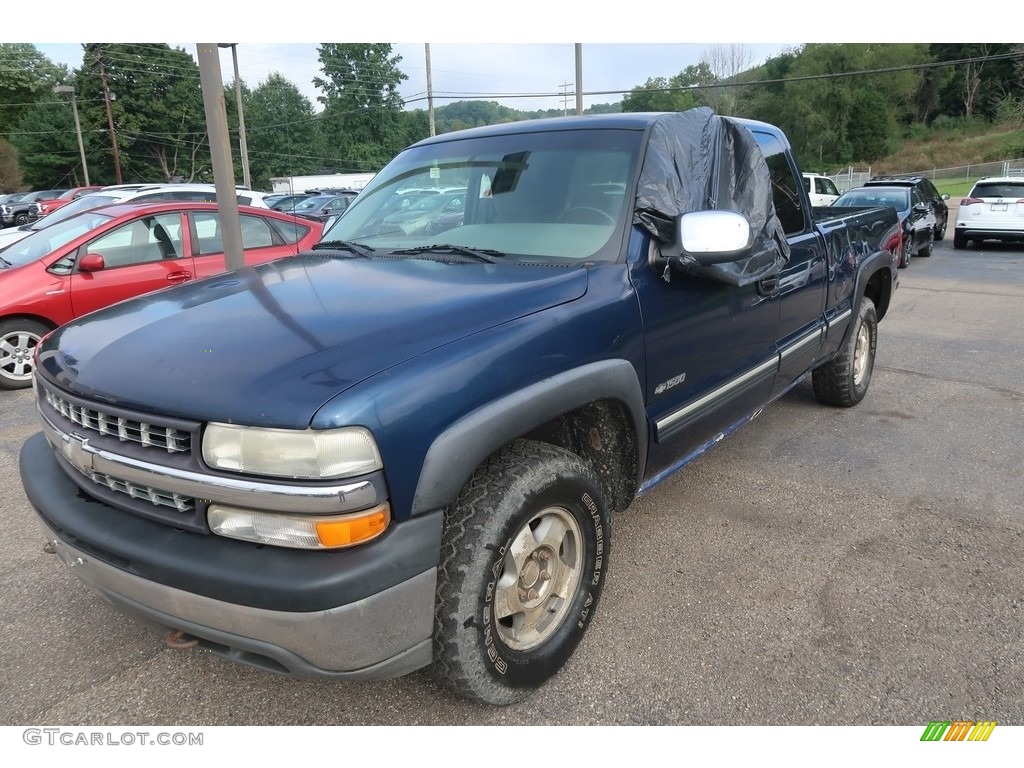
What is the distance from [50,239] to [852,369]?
7.10 m

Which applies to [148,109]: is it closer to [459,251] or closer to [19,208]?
[19,208]

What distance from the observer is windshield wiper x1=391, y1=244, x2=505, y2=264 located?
273 cm

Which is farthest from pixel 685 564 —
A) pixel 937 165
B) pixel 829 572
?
pixel 937 165

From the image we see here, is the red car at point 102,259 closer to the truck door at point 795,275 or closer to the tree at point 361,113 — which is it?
the truck door at point 795,275

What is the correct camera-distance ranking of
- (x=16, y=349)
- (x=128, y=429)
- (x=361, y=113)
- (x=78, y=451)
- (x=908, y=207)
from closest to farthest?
(x=128, y=429)
(x=78, y=451)
(x=16, y=349)
(x=908, y=207)
(x=361, y=113)

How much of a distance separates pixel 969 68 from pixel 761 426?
8395cm

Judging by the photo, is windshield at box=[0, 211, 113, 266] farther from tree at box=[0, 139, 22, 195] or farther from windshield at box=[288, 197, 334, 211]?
tree at box=[0, 139, 22, 195]

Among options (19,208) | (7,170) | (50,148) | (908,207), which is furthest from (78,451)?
(50,148)

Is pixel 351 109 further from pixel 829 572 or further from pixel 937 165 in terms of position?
pixel 829 572

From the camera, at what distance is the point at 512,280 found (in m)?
2.42

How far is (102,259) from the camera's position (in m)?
Answer: 6.39

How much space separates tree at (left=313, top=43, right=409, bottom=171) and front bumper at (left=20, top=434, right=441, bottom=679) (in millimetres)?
77019

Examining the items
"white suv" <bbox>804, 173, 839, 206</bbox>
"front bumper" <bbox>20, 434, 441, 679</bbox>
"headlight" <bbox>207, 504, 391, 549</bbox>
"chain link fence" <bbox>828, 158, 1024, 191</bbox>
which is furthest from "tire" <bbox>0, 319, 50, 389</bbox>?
"chain link fence" <bbox>828, 158, 1024, 191</bbox>

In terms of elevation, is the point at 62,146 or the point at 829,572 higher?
the point at 62,146
